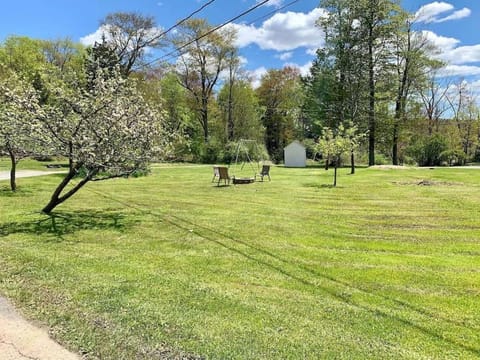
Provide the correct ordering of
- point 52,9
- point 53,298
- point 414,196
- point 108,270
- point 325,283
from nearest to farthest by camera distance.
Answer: point 53,298
point 325,283
point 108,270
point 414,196
point 52,9

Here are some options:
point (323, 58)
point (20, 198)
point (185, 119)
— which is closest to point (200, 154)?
point (185, 119)

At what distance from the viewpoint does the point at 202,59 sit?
3597cm

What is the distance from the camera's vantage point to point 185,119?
1372 inches

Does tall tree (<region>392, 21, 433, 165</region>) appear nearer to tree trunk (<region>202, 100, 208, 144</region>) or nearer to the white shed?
the white shed

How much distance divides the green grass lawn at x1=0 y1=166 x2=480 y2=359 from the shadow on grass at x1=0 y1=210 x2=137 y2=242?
0.04 metres

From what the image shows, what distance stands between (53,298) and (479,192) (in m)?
12.8

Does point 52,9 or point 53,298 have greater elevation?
point 52,9

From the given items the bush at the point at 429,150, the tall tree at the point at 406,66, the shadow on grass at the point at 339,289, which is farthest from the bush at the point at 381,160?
the shadow on grass at the point at 339,289

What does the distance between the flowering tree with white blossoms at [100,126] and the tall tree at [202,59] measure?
28190 millimetres

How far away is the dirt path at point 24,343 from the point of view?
2725 millimetres

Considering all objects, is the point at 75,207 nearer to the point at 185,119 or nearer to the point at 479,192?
the point at 479,192

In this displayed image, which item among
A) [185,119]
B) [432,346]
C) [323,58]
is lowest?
[432,346]

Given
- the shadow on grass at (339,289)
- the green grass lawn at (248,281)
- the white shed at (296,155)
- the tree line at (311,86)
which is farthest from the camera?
the white shed at (296,155)

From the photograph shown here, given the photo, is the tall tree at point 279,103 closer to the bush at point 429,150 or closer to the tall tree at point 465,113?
the bush at point 429,150
